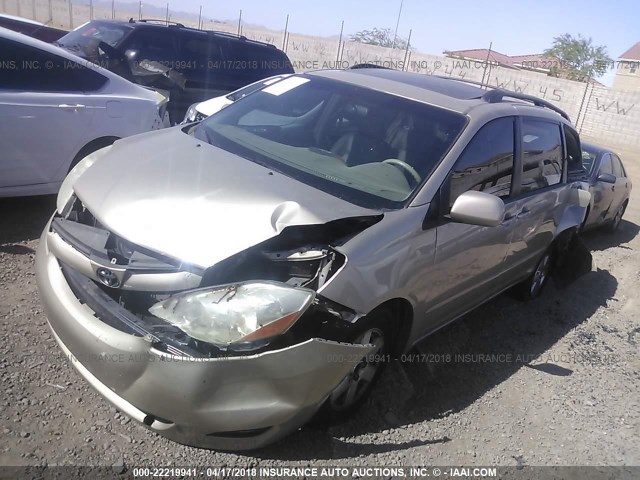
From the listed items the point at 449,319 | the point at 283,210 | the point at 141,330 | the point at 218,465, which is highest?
the point at 283,210

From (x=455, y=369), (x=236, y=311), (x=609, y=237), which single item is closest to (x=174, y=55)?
(x=455, y=369)

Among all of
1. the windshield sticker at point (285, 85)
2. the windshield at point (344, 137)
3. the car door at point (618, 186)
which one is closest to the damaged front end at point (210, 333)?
the windshield at point (344, 137)

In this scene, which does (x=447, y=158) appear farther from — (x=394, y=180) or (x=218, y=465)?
(x=218, y=465)

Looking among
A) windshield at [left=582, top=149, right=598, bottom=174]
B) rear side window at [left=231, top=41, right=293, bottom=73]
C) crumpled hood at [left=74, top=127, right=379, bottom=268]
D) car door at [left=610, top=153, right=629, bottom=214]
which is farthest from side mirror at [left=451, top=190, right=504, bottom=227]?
rear side window at [left=231, top=41, right=293, bottom=73]

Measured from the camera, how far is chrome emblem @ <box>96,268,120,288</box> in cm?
232

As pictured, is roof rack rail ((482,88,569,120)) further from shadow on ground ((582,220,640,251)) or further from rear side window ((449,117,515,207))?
shadow on ground ((582,220,640,251))

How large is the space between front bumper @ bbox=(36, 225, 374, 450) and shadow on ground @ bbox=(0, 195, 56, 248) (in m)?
2.26

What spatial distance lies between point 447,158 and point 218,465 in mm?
2016

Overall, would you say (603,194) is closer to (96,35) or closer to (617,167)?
(617,167)

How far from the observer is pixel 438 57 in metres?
26.2

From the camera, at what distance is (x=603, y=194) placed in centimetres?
750

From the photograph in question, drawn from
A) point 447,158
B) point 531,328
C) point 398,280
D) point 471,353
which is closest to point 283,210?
point 398,280

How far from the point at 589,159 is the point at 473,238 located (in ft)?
16.8

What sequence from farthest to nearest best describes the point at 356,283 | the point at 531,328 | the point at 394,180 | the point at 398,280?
the point at 531,328
the point at 394,180
the point at 398,280
the point at 356,283
